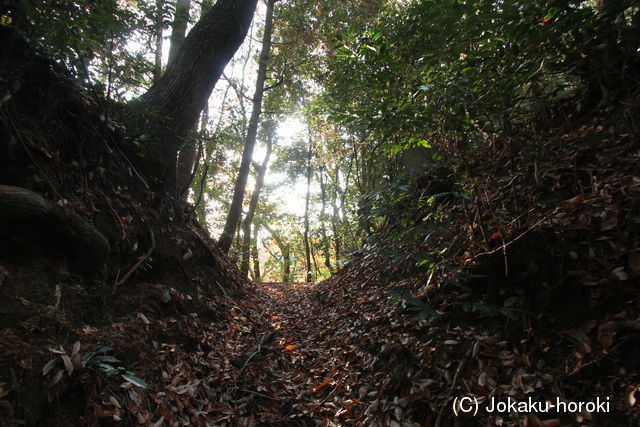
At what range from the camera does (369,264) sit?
5.68 m

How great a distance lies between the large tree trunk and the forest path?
9.03 feet

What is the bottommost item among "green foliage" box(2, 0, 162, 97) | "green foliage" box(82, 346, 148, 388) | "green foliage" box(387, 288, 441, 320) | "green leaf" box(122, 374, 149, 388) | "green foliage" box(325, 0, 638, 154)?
"green leaf" box(122, 374, 149, 388)

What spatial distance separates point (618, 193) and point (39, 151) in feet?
16.0

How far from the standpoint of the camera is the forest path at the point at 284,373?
2.67 meters

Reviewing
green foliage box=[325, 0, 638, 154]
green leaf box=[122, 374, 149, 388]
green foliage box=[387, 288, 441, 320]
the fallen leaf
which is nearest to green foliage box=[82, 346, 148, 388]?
green leaf box=[122, 374, 149, 388]

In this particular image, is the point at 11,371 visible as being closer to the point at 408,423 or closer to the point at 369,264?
the point at 408,423

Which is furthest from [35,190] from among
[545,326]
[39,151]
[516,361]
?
[545,326]

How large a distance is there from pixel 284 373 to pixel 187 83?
438 centimetres

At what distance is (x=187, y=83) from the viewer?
4.52 metres

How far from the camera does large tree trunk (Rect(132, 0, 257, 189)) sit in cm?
434

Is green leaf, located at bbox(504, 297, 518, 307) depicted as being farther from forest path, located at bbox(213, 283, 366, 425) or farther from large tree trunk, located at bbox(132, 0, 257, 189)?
large tree trunk, located at bbox(132, 0, 257, 189)

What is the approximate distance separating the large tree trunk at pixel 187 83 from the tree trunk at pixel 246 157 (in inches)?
126

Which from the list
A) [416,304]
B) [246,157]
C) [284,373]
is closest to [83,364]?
[284,373]

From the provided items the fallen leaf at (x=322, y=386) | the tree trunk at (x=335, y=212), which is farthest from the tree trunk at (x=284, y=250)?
the fallen leaf at (x=322, y=386)
